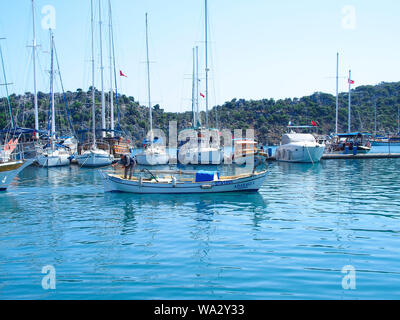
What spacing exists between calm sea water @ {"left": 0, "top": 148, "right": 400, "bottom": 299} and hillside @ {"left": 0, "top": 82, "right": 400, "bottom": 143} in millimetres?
92320

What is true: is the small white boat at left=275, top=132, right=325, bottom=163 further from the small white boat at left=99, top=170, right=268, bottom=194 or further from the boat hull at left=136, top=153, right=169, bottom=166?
the small white boat at left=99, top=170, right=268, bottom=194

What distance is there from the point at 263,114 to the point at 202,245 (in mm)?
133584

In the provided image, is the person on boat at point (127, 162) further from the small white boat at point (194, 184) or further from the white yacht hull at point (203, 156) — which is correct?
the white yacht hull at point (203, 156)

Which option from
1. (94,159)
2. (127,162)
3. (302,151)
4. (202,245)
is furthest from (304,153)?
(202,245)

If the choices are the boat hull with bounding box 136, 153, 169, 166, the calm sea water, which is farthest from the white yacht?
the calm sea water

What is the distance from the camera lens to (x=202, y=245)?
1307cm

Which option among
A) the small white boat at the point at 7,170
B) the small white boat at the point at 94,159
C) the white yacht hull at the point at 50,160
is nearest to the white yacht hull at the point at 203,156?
the small white boat at the point at 94,159

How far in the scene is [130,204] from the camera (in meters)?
21.2

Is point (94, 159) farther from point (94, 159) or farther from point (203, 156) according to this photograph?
point (203, 156)

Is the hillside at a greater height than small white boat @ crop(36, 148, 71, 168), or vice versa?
the hillside

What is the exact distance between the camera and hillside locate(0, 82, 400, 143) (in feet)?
390

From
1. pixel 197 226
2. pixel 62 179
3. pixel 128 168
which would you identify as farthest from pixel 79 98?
pixel 197 226

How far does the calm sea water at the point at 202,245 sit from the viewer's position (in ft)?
31.4

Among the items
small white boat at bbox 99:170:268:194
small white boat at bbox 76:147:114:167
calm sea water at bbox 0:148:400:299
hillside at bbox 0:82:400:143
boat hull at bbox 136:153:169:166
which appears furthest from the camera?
hillside at bbox 0:82:400:143
